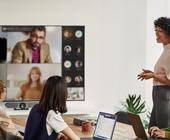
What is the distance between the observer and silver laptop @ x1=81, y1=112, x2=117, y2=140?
296 cm

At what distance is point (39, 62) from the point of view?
5.94 m

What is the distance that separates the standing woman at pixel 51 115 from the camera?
2959 mm

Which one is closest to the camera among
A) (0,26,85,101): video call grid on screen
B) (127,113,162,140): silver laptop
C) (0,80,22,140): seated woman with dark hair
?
(127,113,162,140): silver laptop

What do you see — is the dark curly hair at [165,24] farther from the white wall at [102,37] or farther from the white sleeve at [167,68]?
the white wall at [102,37]

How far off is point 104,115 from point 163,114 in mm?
783

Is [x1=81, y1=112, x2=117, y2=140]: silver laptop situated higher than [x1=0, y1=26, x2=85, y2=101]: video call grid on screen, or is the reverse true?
[x1=0, y1=26, x2=85, y2=101]: video call grid on screen

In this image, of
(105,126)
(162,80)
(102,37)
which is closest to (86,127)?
(105,126)

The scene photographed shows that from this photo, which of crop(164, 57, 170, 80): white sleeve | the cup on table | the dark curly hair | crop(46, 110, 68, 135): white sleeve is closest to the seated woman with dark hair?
crop(46, 110, 68, 135): white sleeve

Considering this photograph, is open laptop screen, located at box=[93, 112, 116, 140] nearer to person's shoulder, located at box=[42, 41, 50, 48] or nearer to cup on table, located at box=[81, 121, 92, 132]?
cup on table, located at box=[81, 121, 92, 132]

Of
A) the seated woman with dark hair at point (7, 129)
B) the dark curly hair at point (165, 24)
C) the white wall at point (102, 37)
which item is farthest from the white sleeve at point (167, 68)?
the white wall at point (102, 37)

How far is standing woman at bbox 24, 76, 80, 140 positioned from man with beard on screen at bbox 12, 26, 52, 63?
292 cm

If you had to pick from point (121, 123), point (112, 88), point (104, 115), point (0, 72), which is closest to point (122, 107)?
point (112, 88)

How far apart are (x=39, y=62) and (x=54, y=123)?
3.05m

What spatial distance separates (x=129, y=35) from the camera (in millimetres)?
5922
